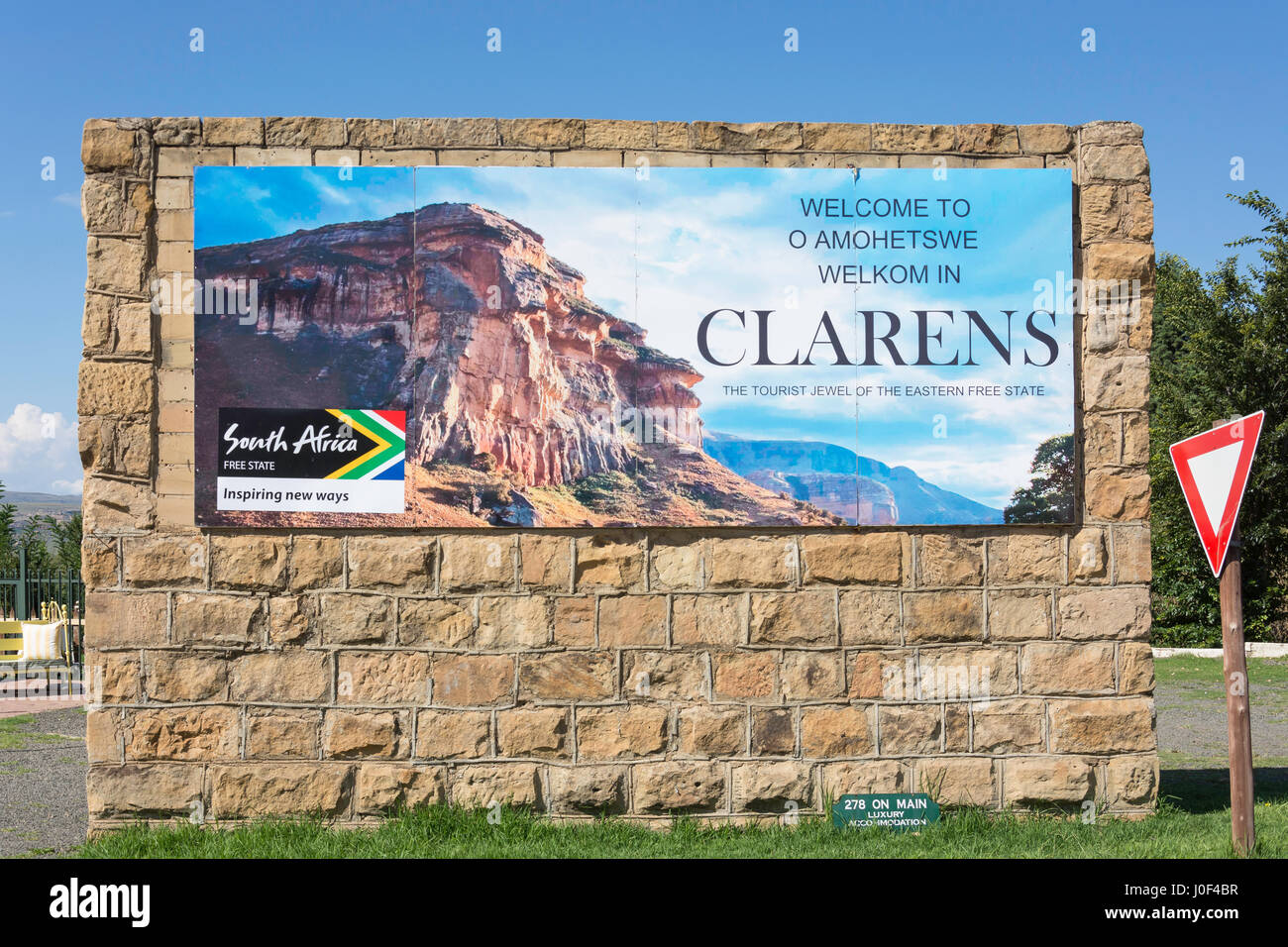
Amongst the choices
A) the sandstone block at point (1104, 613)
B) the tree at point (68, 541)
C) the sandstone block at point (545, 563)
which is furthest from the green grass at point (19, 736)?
the tree at point (68, 541)

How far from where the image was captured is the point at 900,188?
6254mm

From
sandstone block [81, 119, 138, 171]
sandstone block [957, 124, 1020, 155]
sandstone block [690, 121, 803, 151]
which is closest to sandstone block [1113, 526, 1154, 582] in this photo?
sandstone block [957, 124, 1020, 155]

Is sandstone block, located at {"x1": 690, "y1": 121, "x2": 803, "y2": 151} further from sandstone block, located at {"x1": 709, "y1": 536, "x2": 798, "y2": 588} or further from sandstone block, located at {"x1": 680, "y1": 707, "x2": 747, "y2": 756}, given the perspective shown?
sandstone block, located at {"x1": 680, "y1": 707, "x2": 747, "y2": 756}

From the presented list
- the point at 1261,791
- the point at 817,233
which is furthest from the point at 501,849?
the point at 1261,791

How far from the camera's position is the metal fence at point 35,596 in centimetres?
1573

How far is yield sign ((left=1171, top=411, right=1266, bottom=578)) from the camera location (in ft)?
16.5

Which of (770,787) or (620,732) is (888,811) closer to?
(770,787)

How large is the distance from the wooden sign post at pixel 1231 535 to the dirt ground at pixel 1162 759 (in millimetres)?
1540

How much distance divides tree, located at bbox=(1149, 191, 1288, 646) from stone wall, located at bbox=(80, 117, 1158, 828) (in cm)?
1244

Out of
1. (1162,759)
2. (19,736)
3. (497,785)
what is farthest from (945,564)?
(19,736)

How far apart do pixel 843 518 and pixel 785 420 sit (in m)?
0.70

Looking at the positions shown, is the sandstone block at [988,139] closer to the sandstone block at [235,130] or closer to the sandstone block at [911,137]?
the sandstone block at [911,137]

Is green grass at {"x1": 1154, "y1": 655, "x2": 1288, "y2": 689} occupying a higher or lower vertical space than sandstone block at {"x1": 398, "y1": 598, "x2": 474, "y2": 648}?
lower

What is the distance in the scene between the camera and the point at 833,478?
6152 mm
